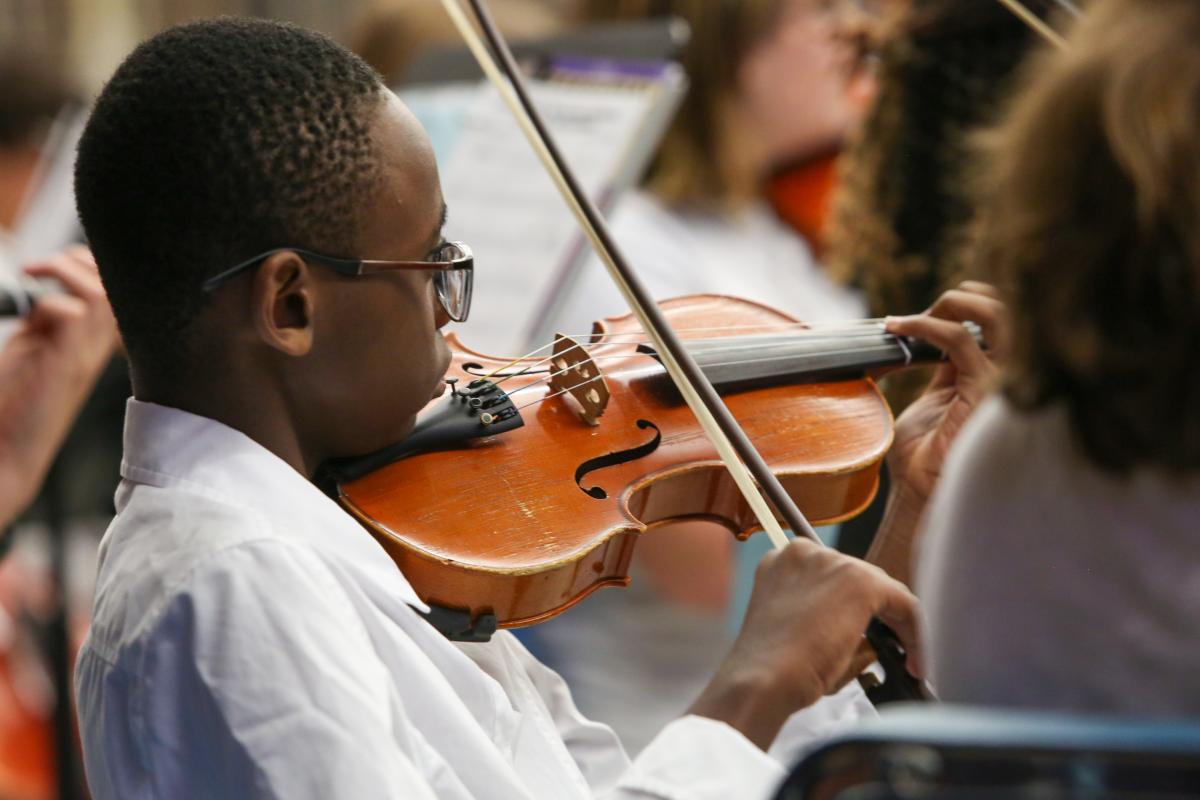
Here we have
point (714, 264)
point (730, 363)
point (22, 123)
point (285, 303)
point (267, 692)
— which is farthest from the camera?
point (22, 123)

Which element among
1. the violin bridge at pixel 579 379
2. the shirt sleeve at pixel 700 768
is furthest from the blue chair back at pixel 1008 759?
the violin bridge at pixel 579 379

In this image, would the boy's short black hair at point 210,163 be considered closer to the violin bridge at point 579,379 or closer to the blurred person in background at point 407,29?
the violin bridge at point 579,379

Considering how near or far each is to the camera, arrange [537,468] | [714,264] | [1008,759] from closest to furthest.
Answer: [1008,759]
[537,468]
[714,264]

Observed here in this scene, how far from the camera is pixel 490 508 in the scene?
110cm

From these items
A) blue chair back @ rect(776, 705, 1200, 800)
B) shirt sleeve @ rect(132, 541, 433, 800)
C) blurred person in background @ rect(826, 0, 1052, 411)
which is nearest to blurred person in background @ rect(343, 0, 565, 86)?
blurred person in background @ rect(826, 0, 1052, 411)

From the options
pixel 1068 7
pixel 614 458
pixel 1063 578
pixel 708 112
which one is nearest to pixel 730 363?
pixel 614 458

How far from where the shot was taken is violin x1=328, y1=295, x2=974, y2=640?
3.44ft

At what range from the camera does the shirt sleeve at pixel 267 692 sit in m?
0.82

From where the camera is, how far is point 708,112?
2.16 m

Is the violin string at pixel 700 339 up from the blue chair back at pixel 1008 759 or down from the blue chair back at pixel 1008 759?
down

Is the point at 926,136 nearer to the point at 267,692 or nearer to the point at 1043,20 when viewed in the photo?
the point at 1043,20

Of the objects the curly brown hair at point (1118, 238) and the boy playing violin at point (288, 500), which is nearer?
the curly brown hair at point (1118, 238)

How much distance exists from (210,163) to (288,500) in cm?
22

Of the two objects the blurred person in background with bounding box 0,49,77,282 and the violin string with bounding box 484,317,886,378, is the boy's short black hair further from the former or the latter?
the blurred person in background with bounding box 0,49,77,282
